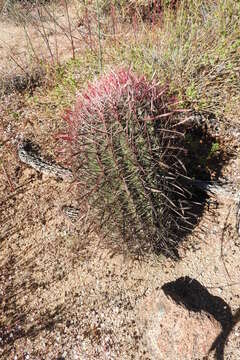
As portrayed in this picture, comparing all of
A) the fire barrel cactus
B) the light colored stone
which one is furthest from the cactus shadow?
the fire barrel cactus

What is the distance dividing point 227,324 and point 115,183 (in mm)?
986

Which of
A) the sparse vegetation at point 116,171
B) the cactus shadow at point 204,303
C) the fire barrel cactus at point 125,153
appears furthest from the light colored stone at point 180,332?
the fire barrel cactus at point 125,153

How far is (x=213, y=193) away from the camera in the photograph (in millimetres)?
2248

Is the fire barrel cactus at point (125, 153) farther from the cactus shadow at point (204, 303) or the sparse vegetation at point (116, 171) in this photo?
the cactus shadow at point (204, 303)

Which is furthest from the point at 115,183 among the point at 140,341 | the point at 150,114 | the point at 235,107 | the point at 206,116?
the point at 235,107

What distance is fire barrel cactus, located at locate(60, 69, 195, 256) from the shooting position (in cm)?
141

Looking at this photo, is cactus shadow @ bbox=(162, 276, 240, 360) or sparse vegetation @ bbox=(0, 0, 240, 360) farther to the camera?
cactus shadow @ bbox=(162, 276, 240, 360)

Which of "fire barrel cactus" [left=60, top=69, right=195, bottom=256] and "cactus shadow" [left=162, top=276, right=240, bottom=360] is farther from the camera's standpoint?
"cactus shadow" [left=162, top=276, right=240, bottom=360]

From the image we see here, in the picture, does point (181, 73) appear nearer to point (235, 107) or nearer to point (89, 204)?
point (235, 107)

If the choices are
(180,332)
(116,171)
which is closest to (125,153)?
(116,171)

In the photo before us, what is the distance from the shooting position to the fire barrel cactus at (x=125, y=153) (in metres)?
1.41

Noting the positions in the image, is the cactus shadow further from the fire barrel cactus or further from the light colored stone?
the fire barrel cactus

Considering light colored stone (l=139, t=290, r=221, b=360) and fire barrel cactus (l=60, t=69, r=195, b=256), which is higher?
fire barrel cactus (l=60, t=69, r=195, b=256)

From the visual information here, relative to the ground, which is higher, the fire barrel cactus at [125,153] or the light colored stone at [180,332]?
the fire barrel cactus at [125,153]
